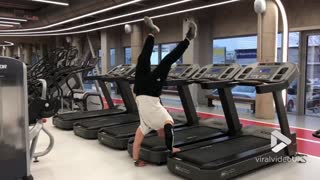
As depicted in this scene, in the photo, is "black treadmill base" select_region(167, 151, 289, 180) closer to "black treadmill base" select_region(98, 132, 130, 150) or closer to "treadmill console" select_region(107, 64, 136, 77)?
"black treadmill base" select_region(98, 132, 130, 150)

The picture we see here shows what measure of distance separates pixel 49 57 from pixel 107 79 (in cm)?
271

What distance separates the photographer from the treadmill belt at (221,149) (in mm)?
3651

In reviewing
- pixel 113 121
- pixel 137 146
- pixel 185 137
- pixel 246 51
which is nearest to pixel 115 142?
pixel 137 146

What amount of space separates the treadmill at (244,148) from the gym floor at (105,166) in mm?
187

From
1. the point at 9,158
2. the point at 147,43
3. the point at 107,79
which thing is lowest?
the point at 9,158

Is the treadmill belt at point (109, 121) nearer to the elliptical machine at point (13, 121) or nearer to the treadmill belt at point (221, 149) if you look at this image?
the treadmill belt at point (221, 149)

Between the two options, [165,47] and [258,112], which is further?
[165,47]

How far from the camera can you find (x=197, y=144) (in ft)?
14.4

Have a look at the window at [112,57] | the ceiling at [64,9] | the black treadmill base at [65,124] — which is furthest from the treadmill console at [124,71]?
the window at [112,57]

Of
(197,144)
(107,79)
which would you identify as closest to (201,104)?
(107,79)

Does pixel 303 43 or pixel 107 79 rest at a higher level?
pixel 303 43

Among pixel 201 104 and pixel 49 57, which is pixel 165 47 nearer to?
pixel 201 104

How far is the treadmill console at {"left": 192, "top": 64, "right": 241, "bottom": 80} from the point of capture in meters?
4.78

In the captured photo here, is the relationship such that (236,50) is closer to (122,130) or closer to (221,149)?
(122,130)
